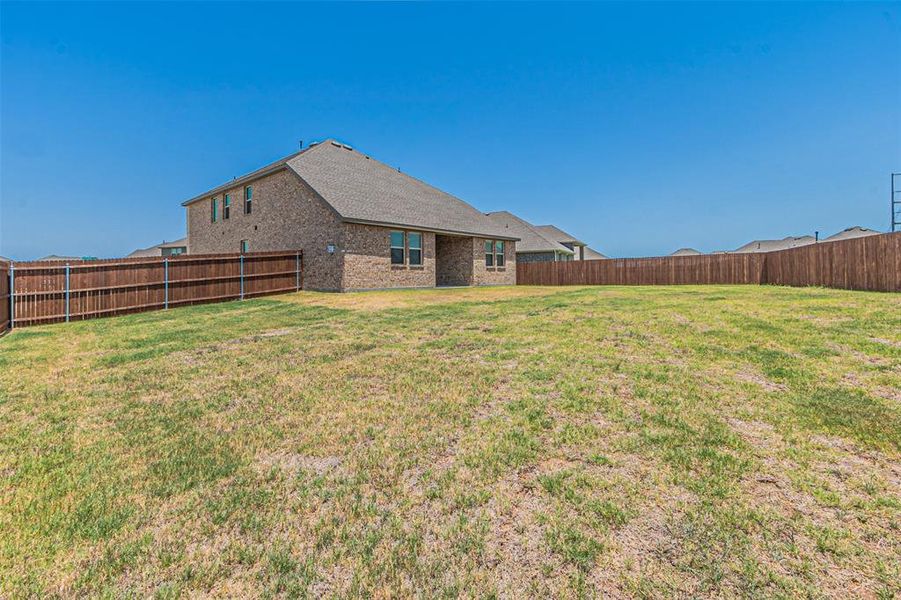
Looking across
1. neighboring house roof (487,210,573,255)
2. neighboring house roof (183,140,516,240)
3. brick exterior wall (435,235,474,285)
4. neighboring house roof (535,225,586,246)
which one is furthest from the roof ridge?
neighboring house roof (535,225,586,246)

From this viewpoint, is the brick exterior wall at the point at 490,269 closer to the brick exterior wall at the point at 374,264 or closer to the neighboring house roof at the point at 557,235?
the brick exterior wall at the point at 374,264

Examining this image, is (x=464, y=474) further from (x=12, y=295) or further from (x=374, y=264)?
(x=374, y=264)

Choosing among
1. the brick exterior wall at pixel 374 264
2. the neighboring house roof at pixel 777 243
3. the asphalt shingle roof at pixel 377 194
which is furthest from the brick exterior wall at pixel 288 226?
the neighboring house roof at pixel 777 243

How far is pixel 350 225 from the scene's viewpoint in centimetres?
1608

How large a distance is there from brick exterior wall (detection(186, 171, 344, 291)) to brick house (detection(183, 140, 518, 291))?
0.15ft

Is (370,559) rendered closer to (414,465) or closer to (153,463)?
(414,465)

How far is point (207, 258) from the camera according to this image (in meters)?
13.9

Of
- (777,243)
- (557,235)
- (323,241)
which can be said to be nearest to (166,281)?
(323,241)

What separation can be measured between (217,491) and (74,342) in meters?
7.49

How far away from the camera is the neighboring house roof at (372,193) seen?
56.4ft

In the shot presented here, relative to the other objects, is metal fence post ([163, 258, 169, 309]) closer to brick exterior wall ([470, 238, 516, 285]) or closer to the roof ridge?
the roof ridge

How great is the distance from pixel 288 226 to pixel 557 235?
3015cm

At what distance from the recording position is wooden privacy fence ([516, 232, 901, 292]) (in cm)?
1179

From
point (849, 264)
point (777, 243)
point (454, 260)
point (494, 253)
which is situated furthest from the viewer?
point (777, 243)
